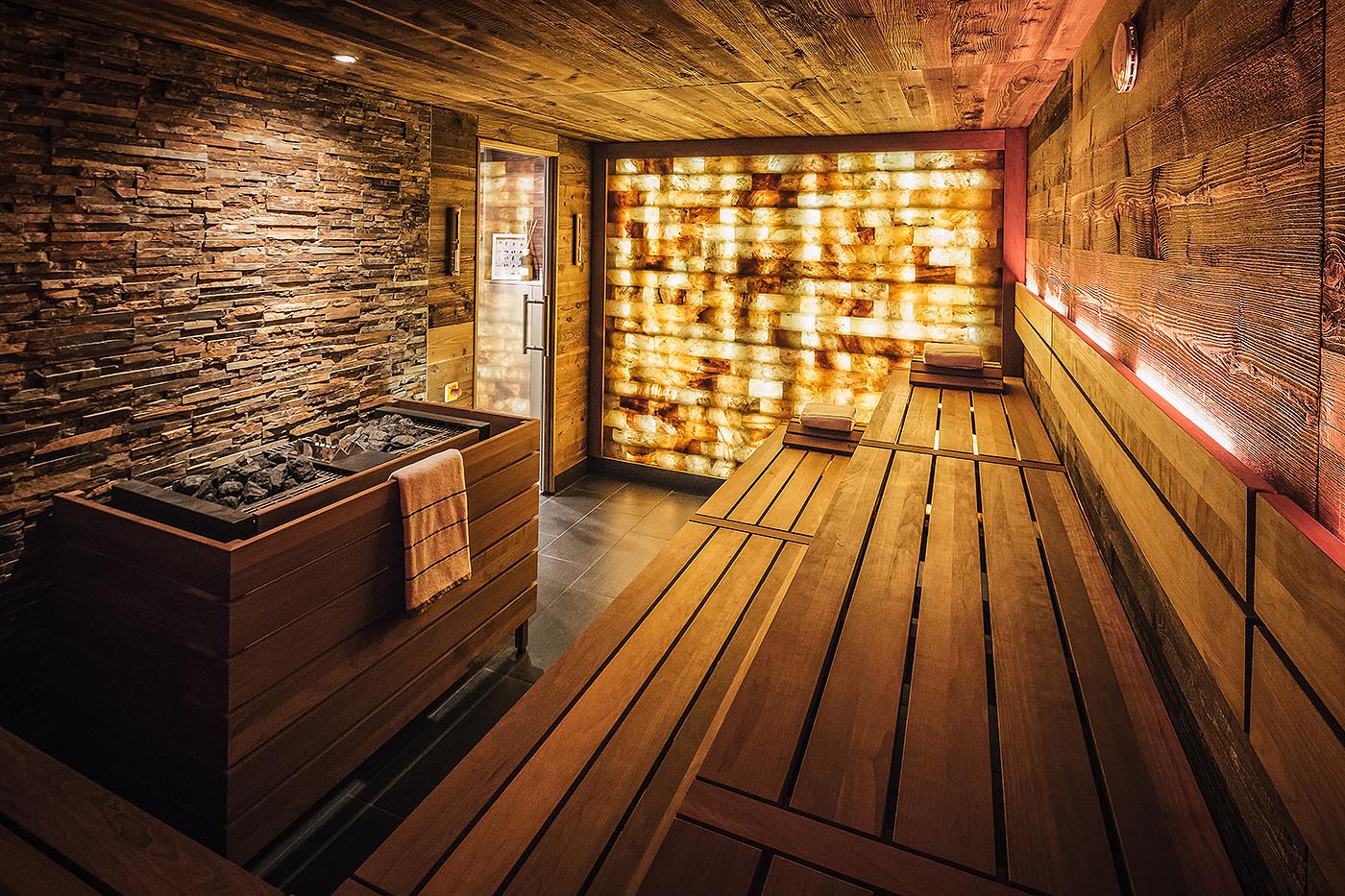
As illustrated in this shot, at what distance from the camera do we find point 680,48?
2.83 metres

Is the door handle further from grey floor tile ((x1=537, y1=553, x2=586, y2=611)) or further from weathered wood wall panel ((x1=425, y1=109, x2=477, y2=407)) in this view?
grey floor tile ((x1=537, y1=553, x2=586, y2=611))

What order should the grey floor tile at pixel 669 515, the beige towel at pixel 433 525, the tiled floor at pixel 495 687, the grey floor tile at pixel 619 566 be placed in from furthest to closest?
the grey floor tile at pixel 669 515
the grey floor tile at pixel 619 566
the beige towel at pixel 433 525
the tiled floor at pixel 495 687

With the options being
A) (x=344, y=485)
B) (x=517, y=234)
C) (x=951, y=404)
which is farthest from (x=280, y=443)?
(x=951, y=404)

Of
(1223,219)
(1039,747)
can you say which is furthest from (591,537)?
(1223,219)

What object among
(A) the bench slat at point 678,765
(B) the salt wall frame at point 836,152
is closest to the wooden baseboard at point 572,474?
(B) the salt wall frame at point 836,152

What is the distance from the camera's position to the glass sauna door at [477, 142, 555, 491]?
5707mm

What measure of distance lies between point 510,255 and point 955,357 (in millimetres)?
3380

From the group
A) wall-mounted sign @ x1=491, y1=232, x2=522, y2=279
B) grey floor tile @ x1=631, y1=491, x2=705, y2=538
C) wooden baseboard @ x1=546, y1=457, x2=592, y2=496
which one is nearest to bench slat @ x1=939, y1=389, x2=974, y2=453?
grey floor tile @ x1=631, y1=491, x2=705, y2=538

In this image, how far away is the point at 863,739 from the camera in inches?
56.6

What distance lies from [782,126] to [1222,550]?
425cm

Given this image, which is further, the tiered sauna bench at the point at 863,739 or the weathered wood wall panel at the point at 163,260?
the weathered wood wall panel at the point at 163,260

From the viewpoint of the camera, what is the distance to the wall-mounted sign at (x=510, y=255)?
19.2 feet

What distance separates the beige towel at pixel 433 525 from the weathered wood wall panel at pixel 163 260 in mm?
1048

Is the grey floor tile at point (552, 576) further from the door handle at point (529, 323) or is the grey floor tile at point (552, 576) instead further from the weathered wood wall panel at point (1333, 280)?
the weathered wood wall panel at point (1333, 280)
